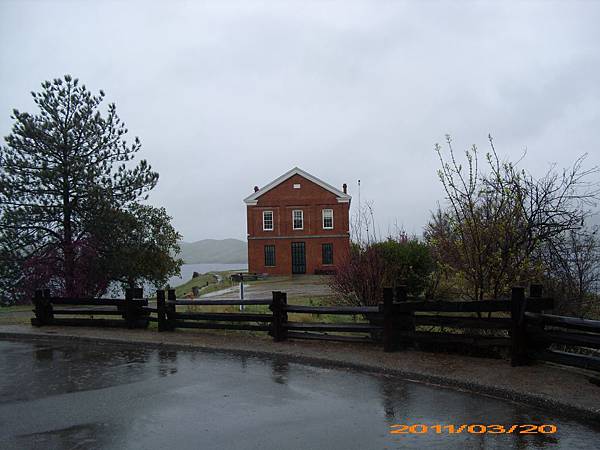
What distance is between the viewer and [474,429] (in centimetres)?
582

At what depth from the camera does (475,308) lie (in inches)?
348

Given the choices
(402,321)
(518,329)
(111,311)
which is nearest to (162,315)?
(111,311)

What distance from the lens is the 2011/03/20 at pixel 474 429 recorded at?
5754mm

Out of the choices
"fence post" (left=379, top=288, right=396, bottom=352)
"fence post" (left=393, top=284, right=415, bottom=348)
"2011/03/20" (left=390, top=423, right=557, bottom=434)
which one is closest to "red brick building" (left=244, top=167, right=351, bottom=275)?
"fence post" (left=393, top=284, right=415, bottom=348)

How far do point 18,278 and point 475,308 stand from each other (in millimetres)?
20764

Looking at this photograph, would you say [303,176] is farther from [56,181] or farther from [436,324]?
[436,324]

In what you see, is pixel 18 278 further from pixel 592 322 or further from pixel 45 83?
pixel 592 322

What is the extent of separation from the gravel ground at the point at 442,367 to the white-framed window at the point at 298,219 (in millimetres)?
33741

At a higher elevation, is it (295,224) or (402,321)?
(295,224)

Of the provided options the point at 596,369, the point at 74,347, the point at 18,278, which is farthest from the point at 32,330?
the point at 596,369

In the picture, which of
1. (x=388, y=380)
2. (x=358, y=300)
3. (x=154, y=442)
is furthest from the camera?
(x=358, y=300)

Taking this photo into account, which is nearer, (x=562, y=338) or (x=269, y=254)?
(x=562, y=338)

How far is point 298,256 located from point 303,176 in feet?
22.9

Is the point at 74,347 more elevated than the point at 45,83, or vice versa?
the point at 45,83
